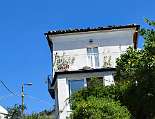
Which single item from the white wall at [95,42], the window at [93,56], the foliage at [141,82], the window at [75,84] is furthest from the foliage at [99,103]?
the white wall at [95,42]

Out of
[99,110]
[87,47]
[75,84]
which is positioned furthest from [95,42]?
[99,110]

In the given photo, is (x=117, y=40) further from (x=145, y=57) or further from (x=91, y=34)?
(x=145, y=57)

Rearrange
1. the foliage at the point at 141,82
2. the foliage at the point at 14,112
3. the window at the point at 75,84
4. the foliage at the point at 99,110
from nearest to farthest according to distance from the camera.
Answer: the foliage at the point at 99,110 → the foliage at the point at 141,82 → the window at the point at 75,84 → the foliage at the point at 14,112

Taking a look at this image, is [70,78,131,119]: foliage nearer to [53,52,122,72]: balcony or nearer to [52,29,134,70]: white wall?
[53,52,122,72]: balcony

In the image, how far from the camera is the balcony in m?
40.1

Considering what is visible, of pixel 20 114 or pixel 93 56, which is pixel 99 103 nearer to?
pixel 93 56

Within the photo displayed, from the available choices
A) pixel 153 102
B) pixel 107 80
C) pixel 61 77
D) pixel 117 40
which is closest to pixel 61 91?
pixel 61 77

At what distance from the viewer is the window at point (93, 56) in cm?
4025

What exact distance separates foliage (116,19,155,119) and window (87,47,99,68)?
10365 millimetres

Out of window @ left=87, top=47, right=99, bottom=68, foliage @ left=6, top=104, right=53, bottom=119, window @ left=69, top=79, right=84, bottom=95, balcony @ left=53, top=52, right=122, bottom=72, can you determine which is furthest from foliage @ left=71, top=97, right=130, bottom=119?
foliage @ left=6, top=104, right=53, bottom=119

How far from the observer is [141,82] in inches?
1087

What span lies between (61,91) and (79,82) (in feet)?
5.16

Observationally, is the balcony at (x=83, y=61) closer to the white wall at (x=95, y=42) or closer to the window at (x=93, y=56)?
the window at (x=93, y=56)

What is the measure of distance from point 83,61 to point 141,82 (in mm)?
13272
